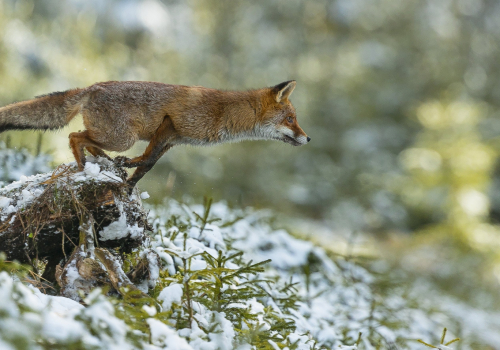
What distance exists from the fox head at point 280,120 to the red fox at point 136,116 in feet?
1.20

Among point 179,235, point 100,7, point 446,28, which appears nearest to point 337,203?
point 446,28

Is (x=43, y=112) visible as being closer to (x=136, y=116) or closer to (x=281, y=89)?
(x=136, y=116)

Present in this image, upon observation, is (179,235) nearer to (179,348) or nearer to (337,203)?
(179,348)

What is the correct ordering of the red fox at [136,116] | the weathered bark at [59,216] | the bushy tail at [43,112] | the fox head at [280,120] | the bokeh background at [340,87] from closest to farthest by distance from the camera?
the weathered bark at [59,216]
the bushy tail at [43,112]
the red fox at [136,116]
the fox head at [280,120]
the bokeh background at [340,87]

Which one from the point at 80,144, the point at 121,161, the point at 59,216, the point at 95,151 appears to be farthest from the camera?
the point at 95,151

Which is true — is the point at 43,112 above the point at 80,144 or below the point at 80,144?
above

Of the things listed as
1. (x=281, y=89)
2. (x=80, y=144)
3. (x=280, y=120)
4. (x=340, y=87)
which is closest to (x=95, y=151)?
(x=80, y=144)

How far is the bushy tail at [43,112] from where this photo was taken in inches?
137

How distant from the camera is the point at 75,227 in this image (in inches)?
115

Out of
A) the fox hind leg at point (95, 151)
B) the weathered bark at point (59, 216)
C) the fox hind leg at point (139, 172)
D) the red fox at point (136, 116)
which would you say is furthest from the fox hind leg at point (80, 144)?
the fox hind leg at point (139, 172)

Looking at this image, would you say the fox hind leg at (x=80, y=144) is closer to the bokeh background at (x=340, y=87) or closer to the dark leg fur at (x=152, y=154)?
the dark leg fur at (x=152, y=154)

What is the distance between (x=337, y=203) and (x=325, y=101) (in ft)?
16.6

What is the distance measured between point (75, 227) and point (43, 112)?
1.24 meters

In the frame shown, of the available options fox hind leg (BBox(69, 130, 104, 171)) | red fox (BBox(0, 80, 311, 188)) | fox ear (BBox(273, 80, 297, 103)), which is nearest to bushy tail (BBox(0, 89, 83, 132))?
red fox (BBox(0, 80, 311, 188))
